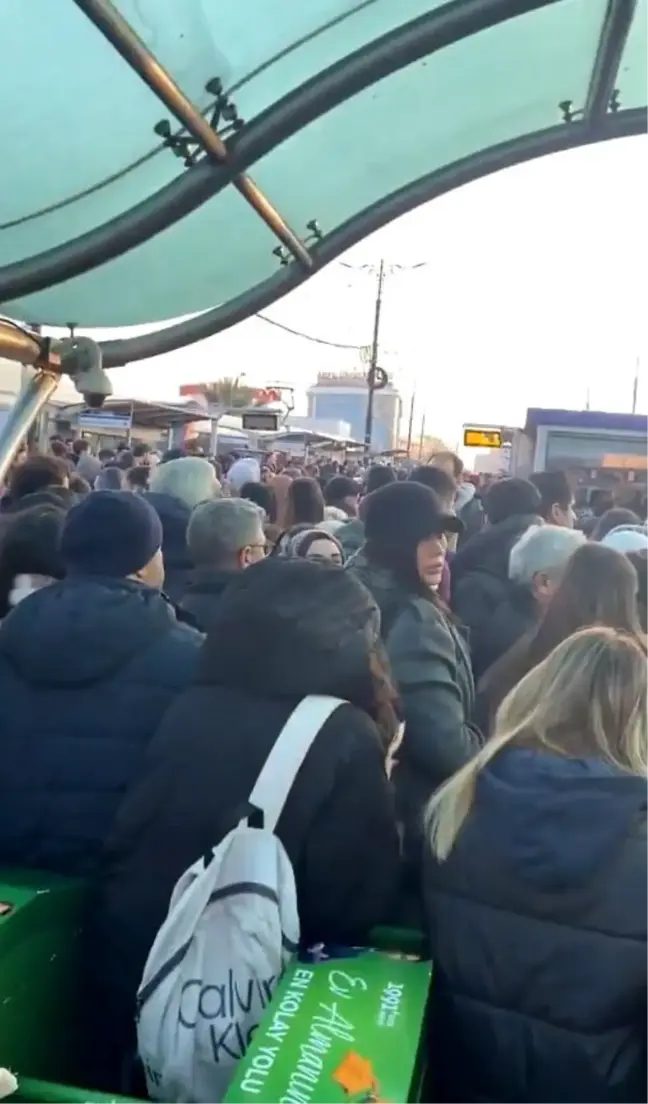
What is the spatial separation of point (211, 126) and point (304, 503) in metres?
3.92

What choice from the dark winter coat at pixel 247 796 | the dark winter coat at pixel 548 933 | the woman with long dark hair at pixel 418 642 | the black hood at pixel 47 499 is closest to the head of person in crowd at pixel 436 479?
the black hood at pixel 47 499

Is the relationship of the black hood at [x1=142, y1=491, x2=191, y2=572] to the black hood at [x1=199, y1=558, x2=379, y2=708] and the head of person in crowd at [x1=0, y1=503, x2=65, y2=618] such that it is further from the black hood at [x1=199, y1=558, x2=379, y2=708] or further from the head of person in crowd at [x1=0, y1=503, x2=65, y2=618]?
the black hood at [x1=199, y1=558, x2=379, y2=708]

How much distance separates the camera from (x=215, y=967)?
2.02m

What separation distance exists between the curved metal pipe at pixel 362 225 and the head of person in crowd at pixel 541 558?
153 centimetres

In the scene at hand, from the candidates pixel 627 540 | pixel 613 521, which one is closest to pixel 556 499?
pixel 613 521

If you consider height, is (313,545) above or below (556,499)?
below

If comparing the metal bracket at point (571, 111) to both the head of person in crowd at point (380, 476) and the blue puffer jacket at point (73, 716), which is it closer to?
the blue puffer jacket at point (73, 716)

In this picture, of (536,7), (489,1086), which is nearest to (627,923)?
(489,1086)

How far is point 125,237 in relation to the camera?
2.86m

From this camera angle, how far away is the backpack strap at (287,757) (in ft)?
7.23

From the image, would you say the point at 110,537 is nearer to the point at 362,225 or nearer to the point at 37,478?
the point at 362,225

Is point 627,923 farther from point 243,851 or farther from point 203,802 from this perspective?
point 203,802

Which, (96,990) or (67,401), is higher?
(67,401)

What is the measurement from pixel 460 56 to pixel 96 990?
8.83 feet
